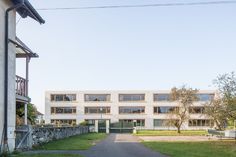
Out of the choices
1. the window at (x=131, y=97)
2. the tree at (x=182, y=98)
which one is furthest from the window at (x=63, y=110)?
the tree at (x=182, y=98)

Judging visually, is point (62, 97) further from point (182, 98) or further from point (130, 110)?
point (182, 98)

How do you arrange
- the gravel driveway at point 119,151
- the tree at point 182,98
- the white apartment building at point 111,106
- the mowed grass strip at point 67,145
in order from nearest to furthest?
the gravel driveway at point 119,151 → the mowed grass strip at point 67,145 → the tree at point 182,98 → the white apartment building at point 111,106

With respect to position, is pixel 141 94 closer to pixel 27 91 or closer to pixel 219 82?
pixel 219 82

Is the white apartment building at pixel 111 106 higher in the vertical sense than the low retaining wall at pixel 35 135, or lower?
higher

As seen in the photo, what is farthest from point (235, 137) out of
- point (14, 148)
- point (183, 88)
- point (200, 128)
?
point (200, 128)

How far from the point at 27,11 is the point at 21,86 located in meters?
5.43

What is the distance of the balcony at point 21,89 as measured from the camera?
25.8 metres

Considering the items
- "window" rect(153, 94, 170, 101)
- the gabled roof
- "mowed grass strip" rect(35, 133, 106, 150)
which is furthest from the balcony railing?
"window" rect(153, 94, 170, 101)

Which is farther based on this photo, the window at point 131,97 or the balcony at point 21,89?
the window at point 131,97

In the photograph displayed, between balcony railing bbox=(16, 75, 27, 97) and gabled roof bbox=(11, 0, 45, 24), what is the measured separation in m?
3.94

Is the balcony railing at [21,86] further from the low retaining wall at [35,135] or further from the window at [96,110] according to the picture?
the window at [96,110]

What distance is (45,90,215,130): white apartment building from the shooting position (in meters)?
105

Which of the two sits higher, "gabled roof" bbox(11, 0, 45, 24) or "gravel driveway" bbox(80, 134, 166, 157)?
"gabled roof" bbox(11, 0, 45, 24)

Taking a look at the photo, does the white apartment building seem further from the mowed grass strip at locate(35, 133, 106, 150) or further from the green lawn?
the green lawn
